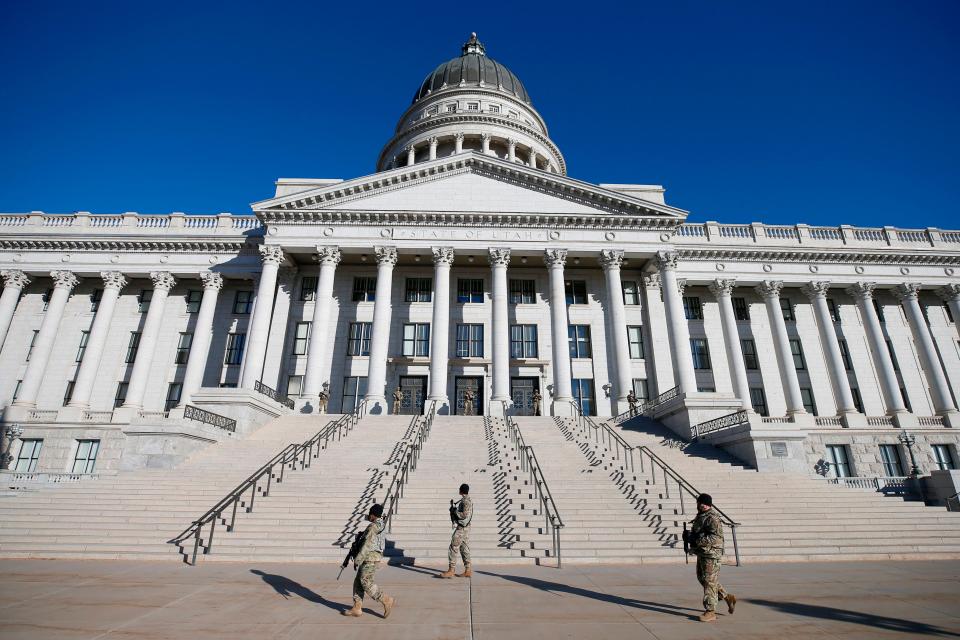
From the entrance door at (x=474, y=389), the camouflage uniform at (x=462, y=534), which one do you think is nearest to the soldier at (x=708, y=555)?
the camouflage uniform at (x=462, y=534)

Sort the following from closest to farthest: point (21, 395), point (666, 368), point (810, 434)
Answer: point (810, 434), point (21, 395), point (666, 368)

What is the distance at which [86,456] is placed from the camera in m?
27.8

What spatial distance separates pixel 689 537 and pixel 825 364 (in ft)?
114

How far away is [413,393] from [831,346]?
28.9m

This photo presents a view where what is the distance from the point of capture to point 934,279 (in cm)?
3550

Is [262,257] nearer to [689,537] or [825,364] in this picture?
[689,537]

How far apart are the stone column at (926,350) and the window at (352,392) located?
38080mm

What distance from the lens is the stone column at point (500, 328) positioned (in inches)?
1123

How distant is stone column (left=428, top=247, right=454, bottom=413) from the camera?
93.9 feet

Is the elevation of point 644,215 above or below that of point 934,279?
above

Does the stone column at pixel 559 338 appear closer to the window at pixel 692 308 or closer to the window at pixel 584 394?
the window at pixel 584 394

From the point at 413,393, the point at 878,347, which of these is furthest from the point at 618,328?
the point at 878,347

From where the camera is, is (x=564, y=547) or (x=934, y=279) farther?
(x=934, y=279)

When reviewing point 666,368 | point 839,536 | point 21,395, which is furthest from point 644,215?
point 21,395
